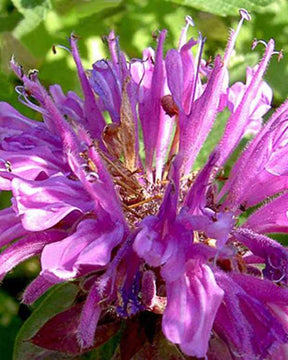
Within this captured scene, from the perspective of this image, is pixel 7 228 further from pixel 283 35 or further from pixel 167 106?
pixel 283 35

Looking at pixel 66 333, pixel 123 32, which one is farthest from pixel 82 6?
pixel 66 333

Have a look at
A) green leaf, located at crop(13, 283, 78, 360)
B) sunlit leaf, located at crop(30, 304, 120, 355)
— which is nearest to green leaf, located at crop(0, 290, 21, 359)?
green leaf, located at crop(13, 283, 78, 360)

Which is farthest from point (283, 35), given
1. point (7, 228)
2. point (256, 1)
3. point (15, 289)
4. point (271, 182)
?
point (7, 228)

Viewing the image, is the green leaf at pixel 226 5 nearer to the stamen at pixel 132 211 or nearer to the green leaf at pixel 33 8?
the green leaf at pixel 33 8

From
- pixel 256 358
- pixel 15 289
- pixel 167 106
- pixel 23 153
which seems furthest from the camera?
pixel 15 289

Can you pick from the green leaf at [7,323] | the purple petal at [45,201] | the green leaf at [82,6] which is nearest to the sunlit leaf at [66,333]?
the purple petal at [45,201]

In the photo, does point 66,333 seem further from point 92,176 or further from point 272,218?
point 272,218
